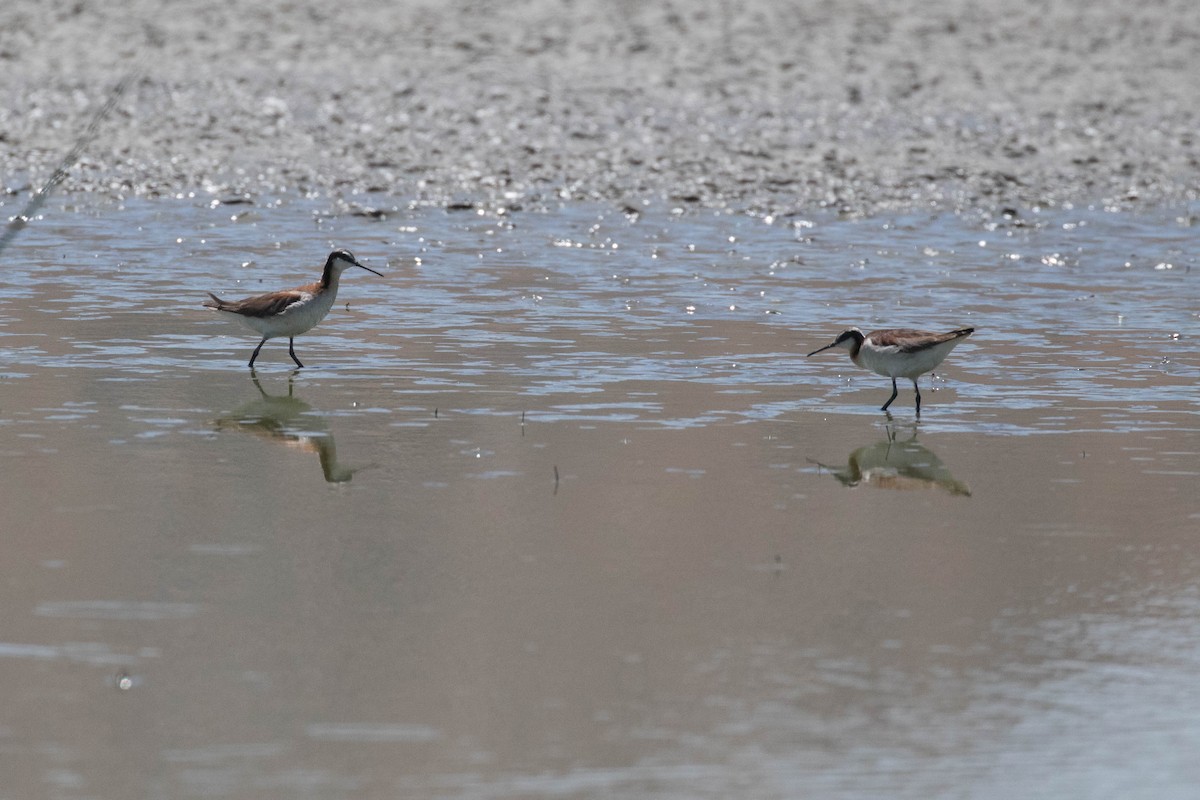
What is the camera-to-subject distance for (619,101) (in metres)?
29.0

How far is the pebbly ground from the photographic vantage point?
959 inches

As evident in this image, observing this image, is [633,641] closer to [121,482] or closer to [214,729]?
[214,729]

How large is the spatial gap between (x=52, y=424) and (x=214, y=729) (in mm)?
5406

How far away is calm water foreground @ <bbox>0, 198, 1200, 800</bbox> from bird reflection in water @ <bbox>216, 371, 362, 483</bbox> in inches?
2.4

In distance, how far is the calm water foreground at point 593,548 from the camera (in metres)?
6.88

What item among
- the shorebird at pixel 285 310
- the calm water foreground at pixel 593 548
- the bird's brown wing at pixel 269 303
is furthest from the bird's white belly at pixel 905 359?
the bird's brown wing at pixel 269 303

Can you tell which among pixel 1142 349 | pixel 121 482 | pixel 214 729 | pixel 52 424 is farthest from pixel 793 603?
pixel 1142 349

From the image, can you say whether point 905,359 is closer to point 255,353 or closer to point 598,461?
point 598,461

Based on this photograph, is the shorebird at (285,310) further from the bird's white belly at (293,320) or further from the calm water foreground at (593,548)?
the calm water foreground at (593,548)

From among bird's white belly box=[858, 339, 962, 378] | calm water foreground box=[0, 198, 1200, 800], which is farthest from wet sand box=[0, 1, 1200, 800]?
bird's white belly box=[858, 339, 962, 378]

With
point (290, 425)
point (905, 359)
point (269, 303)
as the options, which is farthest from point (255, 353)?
point (905, 359)

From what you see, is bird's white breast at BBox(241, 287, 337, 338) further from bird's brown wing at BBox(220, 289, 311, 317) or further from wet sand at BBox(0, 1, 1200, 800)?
wet sand at BBox(0, 1, 1200, 800)

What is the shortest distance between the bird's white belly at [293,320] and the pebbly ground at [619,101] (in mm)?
8426

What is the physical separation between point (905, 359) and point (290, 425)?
4148 millimetres
